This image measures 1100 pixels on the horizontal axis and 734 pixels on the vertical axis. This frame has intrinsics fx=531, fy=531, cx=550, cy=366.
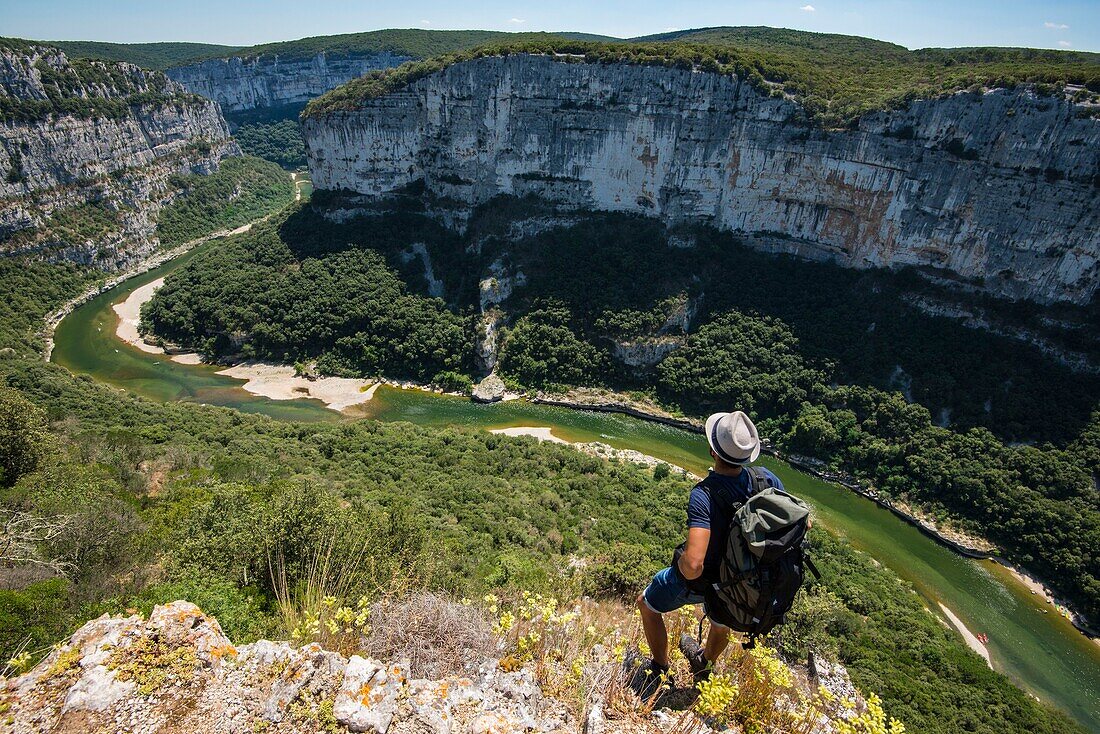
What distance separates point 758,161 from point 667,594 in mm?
46351

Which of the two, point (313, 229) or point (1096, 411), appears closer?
point (1096, 411)

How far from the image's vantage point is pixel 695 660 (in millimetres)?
6039

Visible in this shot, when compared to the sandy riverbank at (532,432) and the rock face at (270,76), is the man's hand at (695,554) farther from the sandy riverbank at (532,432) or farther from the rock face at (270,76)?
the rock face at (270,76)

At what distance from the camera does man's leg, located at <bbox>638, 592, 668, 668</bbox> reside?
5.46 m

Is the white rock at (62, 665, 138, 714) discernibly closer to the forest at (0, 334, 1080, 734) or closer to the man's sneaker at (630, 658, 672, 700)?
the forest at (0, 334, 1080, 734)

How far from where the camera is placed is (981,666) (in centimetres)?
2141

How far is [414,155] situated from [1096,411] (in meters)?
56.4

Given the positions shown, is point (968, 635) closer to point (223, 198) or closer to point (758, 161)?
point (758, 161)

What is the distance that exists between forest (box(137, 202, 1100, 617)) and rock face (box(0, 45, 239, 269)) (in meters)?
15.1

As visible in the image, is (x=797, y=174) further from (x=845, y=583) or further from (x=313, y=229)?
(x=313, y=229)

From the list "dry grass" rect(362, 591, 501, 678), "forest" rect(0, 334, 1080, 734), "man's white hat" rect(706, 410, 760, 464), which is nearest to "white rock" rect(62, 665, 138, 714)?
"dry grass" rect(362, 591, 501, 678)

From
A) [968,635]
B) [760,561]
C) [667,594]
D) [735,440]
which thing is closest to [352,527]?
[667,594]

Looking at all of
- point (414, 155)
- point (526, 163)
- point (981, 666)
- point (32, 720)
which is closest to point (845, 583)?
point (981, 666)

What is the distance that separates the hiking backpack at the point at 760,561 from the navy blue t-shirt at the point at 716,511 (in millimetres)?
71
